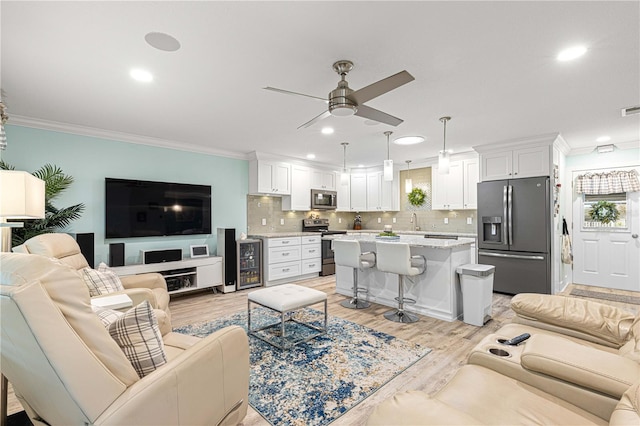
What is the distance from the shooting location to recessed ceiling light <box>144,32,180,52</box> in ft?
6.40

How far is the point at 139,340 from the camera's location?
4.22 ft

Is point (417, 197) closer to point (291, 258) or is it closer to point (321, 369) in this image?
point (291, 258)

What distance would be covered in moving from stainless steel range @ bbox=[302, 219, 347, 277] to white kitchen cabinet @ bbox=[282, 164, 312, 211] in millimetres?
432

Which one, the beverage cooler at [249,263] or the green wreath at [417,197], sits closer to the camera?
the beverage cooler at [249,263]

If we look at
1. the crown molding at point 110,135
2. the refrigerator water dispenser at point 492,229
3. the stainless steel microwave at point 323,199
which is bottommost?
the refrigerator water dispenser at point 492,229

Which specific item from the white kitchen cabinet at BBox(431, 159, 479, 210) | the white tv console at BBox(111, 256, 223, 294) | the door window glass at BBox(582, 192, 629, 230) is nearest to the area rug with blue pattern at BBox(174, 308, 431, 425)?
the white tv console at BBox(111, 256, 223, 294)

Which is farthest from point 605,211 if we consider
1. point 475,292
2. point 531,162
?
point 475,292

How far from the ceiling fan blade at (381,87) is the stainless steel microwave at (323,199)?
13.7 feet

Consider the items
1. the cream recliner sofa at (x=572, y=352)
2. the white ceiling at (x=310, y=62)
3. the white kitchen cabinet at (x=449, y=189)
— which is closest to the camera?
the cream recliner sofa at (x=572, y=352)

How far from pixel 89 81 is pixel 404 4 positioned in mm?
2614

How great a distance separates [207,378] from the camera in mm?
1389

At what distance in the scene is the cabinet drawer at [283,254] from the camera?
5402 mm

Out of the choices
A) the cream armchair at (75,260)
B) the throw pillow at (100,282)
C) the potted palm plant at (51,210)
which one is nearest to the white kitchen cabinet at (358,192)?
the cream armchair at (75,260)

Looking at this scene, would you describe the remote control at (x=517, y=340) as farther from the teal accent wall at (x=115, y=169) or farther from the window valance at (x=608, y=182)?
the window valance at (x=608, y=182)
